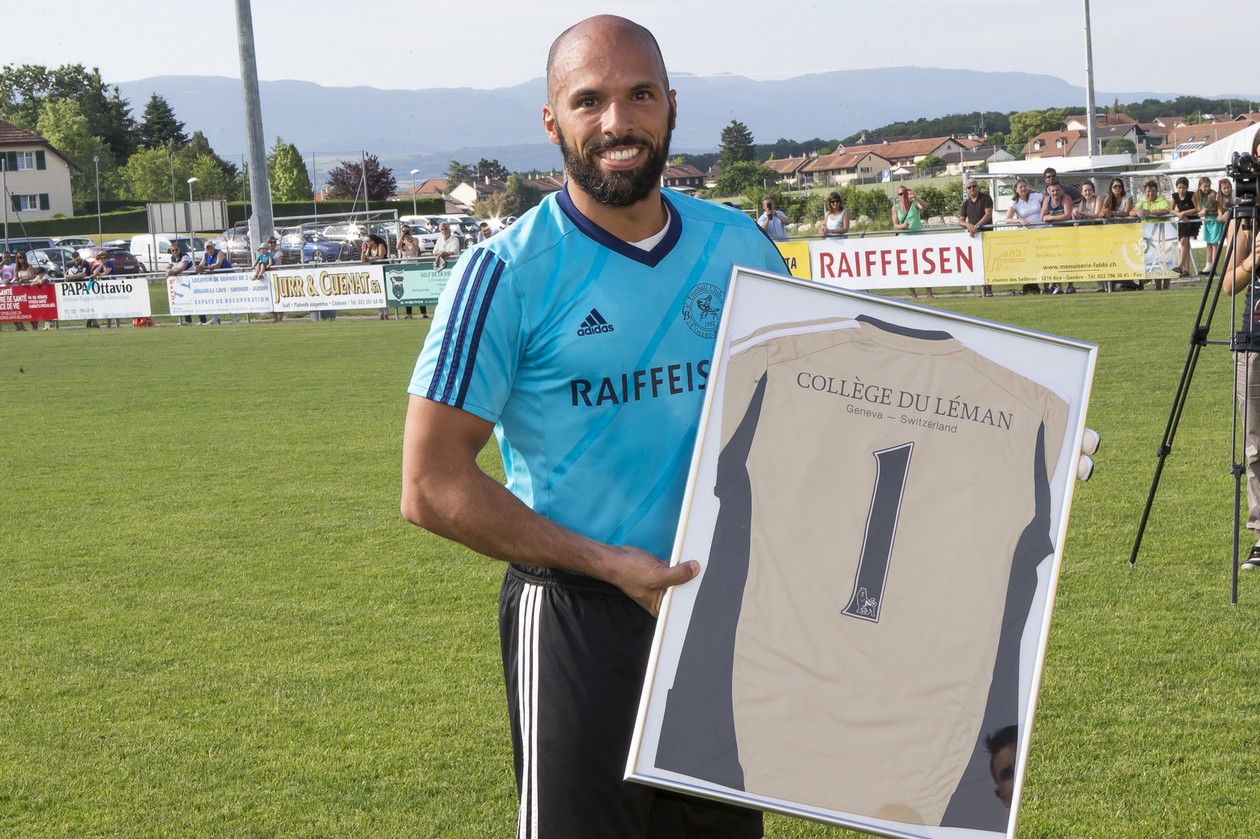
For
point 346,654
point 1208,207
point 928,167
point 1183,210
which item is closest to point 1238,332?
point 346,654

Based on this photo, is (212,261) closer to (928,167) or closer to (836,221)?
(836,221)

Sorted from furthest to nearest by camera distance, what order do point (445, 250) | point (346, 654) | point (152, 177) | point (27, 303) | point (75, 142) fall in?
point (75, 142), point (152, 177), point (27, 303), point (445, 250), point (346, 654)

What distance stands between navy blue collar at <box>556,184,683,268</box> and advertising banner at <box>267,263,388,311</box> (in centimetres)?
2528

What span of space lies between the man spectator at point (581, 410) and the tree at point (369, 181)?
96623 mm

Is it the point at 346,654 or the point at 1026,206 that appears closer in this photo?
the point at 346,654

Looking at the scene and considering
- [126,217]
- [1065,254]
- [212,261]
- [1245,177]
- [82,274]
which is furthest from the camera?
[126,217]

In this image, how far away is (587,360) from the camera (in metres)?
2.50

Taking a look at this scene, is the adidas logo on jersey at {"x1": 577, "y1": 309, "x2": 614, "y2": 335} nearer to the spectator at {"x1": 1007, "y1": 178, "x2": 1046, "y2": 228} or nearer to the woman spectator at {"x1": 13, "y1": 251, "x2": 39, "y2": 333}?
the spectator at {"x1": 1007, "y1": 178, "x2": 1046, "y2": 228}

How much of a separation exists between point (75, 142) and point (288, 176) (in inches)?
729

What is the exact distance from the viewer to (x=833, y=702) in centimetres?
229

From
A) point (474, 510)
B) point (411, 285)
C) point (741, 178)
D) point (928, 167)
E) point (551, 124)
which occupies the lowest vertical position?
point (474, 510)

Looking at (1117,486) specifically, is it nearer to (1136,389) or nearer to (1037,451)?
(1136,389)

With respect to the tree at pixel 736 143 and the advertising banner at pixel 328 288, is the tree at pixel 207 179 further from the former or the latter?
the advertising banner at pixel 328 288

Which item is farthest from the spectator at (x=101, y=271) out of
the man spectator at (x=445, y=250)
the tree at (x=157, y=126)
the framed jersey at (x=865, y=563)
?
the tree at (x=157, y=126)
